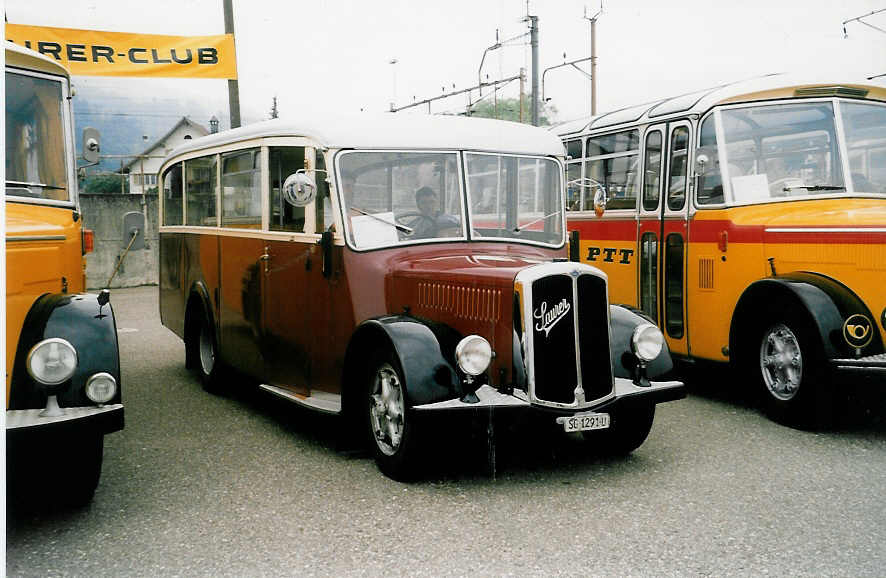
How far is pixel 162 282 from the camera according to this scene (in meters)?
9.69

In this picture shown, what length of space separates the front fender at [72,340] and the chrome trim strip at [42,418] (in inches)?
1.5

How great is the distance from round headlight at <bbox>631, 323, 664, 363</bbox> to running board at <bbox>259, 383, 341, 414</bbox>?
194cm

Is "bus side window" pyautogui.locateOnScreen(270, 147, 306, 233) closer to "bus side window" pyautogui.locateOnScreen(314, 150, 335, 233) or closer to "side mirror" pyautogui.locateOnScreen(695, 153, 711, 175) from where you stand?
"bus side window" pyautogui.locateOnScreen(314, 150, 335, 233)

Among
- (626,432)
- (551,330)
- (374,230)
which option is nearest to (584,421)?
(551,330)

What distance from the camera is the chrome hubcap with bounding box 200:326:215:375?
8.34 metres

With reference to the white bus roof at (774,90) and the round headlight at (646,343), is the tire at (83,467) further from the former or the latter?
the white bus roof at (774,90)

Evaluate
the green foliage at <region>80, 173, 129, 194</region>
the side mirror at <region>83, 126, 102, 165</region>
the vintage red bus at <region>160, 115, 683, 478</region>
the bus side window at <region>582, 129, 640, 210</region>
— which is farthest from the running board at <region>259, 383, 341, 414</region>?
the green foliage at <region>80, 173, 129, 194</region>

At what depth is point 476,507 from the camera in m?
4.84

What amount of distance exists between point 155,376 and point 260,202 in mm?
2936

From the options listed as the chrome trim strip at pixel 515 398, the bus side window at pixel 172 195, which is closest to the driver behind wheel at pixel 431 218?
the chrome trim strip at pixel 515 398

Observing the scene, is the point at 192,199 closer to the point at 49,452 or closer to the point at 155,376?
the point at 155,376

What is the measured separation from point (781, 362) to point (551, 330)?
8.48 ft

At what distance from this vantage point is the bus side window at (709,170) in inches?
296

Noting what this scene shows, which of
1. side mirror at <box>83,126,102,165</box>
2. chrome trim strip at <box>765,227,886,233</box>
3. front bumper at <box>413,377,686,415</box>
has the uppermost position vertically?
side mirror at <box>83,126,102,165</box>
